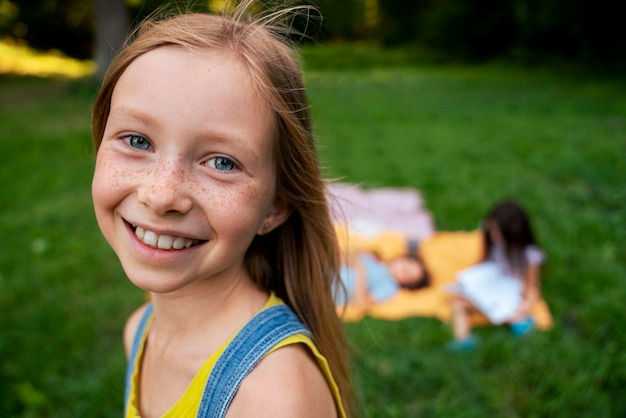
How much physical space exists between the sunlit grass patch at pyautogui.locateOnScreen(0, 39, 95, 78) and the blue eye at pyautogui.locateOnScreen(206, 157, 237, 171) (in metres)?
14.4

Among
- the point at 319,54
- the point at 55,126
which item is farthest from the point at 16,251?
the point at 319,54

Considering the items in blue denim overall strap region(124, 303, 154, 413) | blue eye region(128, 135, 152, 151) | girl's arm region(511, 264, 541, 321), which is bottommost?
girl's arm region(511, 264, 541, 321)

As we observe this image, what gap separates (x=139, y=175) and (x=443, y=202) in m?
4.36

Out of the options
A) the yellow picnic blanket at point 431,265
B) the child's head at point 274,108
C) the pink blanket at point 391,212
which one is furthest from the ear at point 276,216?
the pink blanket at point 391,212

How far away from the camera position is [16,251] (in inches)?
160

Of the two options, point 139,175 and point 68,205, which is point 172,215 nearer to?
point 139,175

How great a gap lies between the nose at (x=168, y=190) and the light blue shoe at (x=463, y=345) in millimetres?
2362

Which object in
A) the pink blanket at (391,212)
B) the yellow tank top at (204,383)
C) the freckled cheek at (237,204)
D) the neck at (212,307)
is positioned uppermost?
the freckled cheek at (237,204)

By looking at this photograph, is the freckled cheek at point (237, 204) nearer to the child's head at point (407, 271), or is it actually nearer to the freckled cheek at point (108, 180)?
the freckled cheek at point (108, 180)

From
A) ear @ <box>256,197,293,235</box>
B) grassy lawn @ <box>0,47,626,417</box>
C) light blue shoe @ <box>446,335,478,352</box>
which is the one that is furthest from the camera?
light blue shoe @ <box>446,335,478,352</box>

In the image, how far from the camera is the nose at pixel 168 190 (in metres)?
0.98

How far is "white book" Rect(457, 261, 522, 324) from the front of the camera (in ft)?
11.2

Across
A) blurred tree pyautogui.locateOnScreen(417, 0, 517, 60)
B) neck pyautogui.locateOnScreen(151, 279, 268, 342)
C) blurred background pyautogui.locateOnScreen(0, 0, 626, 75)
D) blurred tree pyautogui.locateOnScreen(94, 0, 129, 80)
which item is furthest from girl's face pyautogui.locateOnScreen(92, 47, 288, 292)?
blurred tree pyautogui.locateOnScreen(417, 0, 517, 60)

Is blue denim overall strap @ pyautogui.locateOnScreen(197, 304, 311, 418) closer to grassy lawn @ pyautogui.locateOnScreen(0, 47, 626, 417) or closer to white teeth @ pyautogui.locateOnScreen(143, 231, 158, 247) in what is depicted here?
white teeth @ pyautogui.locateOnScreen(143, 231, 158, 247)
